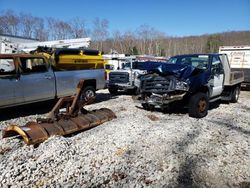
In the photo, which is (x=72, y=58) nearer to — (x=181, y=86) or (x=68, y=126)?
(x=181, y=86)

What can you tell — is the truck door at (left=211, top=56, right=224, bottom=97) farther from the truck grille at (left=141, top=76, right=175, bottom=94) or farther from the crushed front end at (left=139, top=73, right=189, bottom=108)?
the truck grille at (left=141, top=76, right=175, bottom=94)

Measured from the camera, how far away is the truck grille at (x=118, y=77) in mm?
13672

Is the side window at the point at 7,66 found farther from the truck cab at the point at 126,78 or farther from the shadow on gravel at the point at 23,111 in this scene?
→ the truck cab at the point at 126,78

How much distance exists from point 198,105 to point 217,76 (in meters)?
1.83

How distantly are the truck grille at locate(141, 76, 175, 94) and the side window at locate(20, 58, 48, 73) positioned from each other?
3261mm

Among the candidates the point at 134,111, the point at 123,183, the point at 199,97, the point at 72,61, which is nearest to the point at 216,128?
the point at 199,97

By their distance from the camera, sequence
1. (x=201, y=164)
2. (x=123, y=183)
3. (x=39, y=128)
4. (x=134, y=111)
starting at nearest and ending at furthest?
(x=123, y=183) → (x=201, y=164) → (x=39, y=128) → (x=134, y=111)

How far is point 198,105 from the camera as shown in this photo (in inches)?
339

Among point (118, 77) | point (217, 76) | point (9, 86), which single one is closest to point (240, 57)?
point (118, 77)

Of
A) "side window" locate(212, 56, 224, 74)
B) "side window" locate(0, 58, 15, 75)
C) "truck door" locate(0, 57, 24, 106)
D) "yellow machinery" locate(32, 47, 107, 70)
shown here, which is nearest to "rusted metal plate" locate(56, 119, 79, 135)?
"truck door" locate(0, 57, 24, 106)

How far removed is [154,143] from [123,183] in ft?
6.13

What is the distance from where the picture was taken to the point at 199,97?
863 centimetres

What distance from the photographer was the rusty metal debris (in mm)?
5578

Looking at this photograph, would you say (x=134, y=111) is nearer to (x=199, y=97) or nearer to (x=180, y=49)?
(x=199, y=97)
